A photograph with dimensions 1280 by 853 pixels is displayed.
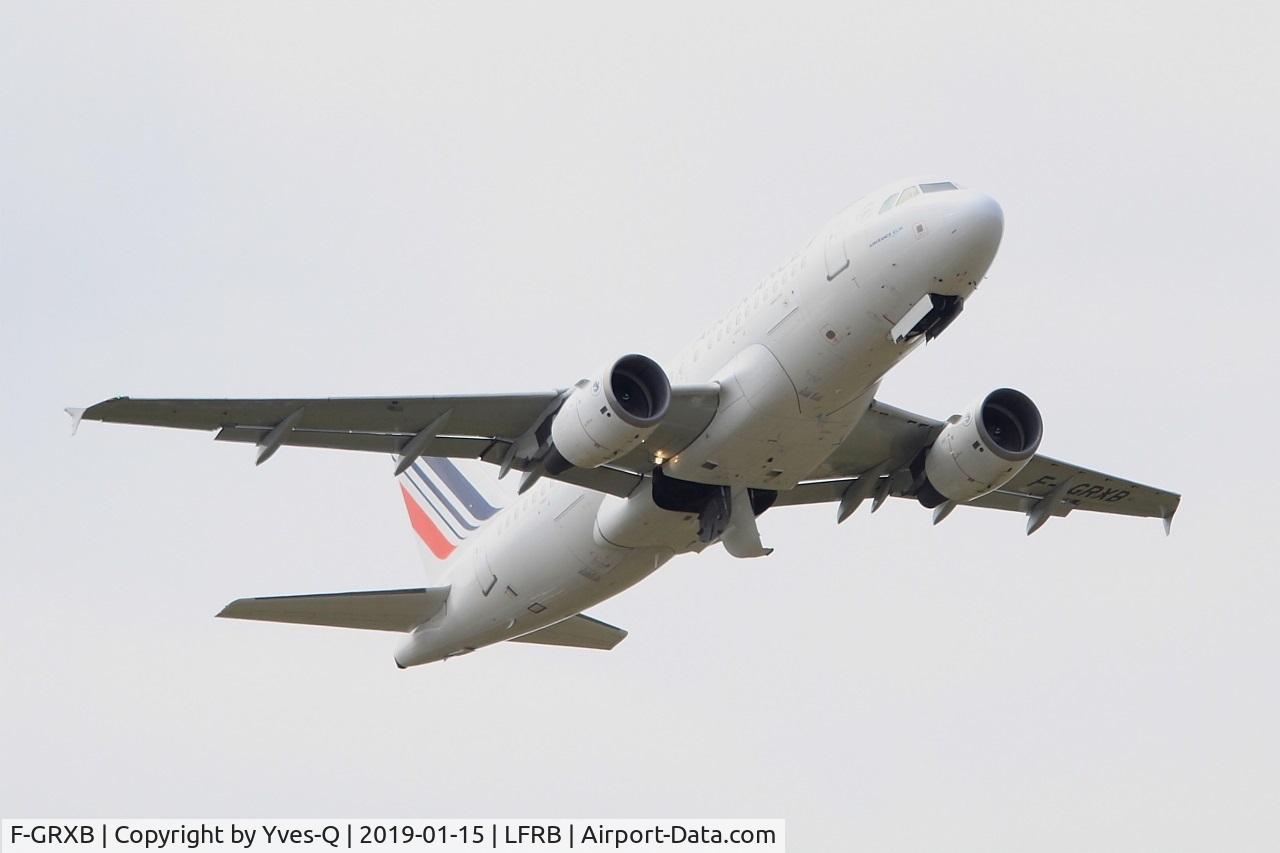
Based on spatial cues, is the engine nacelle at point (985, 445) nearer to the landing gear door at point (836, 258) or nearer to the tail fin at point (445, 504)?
the landing gear door at point (836, 258)

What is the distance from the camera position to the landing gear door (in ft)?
88.4

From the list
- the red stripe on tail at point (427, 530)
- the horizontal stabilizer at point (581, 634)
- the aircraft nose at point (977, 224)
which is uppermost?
the red stripe on tail at point (427, 530)

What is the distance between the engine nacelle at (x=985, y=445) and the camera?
3064cm

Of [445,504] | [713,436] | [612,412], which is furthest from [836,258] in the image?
[445,504]

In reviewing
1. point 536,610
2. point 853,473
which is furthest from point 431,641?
point 853,473

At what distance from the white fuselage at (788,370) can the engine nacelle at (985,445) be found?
3025 mm

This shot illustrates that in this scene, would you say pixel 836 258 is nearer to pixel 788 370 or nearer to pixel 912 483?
pixel 788 370

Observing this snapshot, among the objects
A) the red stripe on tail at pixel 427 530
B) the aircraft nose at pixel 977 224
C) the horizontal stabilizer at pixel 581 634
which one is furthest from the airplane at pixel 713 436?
the horizontal stabilizer at pixel 581 634

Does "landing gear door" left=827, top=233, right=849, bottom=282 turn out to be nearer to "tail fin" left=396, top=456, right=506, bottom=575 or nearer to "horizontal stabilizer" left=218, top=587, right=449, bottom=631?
"horizontal stabilizer" left=218, top=587, right=449, bottom=631

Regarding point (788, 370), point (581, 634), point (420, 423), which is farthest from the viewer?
point (581, 634)

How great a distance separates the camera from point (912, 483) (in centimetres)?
3253

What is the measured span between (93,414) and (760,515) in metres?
11.1

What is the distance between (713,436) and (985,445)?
5.09 meters

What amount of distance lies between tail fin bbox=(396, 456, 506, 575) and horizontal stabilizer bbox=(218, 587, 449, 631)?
93.1 inches
